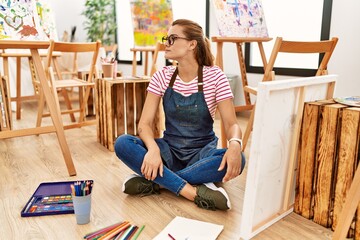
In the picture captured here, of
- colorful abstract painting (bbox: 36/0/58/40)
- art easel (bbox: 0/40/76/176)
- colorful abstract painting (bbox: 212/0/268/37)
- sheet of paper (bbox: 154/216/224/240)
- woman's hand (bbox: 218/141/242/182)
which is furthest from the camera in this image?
colorful abstract painting (bbox: 212/0/268/37)

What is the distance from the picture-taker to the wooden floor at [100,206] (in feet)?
4.11

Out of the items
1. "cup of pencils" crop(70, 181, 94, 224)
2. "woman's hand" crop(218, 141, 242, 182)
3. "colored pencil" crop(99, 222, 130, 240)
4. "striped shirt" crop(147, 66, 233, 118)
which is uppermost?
"striped shirt" crop(147, 66, 233, 118)

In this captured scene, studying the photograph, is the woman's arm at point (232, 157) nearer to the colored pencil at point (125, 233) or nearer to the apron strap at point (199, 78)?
the apron strap at point (199, 78)

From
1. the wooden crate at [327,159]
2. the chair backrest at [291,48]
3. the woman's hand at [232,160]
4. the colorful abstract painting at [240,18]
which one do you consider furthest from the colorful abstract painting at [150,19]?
the wooden crate at [327,159]

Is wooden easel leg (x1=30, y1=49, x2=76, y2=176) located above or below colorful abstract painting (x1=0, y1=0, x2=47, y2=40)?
below

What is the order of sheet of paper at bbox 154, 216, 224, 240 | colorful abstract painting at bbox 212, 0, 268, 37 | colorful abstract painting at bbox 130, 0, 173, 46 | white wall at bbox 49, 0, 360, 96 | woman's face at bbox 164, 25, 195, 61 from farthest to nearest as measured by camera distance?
colorful abstract painting at bbox 130, 0, 173, 46 < white wall at bbox 49, 0, 360, 96 < colorful abstract painting at bbox 212, 0, 268, 37 < woman's face at bbox 164, 25, 195, 61 < sheet of paper at bbox 154, 216, 224, 240

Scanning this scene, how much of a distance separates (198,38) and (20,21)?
0.97m

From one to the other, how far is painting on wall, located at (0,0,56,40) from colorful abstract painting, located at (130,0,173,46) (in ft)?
5.78

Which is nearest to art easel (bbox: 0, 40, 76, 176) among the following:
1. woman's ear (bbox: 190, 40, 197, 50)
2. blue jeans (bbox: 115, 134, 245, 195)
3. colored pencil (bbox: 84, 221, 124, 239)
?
blue jeans (bbox: 115, 134, 245, 195)

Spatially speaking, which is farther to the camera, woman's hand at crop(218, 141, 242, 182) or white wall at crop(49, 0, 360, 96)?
white wall at crop(49, 0, 360, 96)

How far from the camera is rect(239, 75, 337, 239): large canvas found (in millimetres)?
1090

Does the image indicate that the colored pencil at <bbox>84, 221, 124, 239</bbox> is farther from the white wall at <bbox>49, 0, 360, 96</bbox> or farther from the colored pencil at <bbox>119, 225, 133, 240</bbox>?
the white wall at <bbox>49, 0, 360, 96</bbox>

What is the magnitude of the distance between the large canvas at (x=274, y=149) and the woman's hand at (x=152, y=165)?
0.43 meters

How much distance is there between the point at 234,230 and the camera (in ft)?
4.18
